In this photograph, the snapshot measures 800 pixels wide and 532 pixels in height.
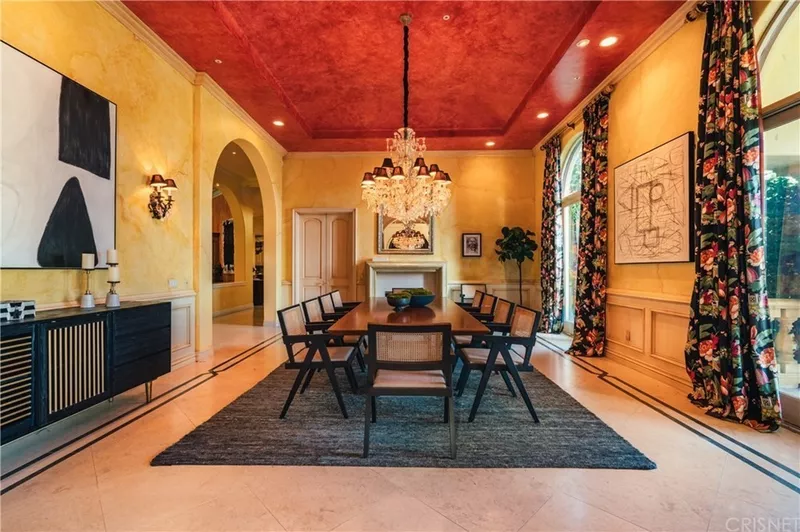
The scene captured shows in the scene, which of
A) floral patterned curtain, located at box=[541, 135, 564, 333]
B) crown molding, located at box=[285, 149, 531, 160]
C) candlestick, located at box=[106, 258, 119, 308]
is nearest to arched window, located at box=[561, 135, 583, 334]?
floral patterned curtain, located at box=[541, 135, 564, 333]

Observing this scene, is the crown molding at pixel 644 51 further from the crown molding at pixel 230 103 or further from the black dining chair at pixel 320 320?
the crown molding at pixel 230 103

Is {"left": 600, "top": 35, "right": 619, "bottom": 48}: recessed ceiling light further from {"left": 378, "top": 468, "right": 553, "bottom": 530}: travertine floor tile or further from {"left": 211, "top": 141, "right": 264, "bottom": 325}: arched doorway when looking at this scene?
{"left": 211, "top": 141, "right": 264, "bottom": 325}: arched doorway

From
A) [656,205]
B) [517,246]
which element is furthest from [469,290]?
[656,205]

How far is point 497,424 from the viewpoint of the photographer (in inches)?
102

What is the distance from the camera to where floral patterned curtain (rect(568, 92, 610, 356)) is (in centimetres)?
436

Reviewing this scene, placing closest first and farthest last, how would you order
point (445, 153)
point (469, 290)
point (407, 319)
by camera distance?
point (407, 319), point (469, 290), point (445, 153)

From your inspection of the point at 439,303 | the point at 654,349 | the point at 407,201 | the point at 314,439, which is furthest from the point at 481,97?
the point at 314,439

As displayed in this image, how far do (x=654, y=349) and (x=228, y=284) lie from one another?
874 cm

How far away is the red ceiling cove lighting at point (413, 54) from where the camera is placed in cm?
315

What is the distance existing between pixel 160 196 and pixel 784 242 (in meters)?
5.21

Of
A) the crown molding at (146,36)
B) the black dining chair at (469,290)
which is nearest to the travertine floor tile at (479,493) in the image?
the crown molding at (146,36)

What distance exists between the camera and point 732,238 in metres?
2.60

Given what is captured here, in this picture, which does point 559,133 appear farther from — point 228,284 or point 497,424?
point 228,284

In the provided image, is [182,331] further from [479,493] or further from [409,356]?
[479,493]
